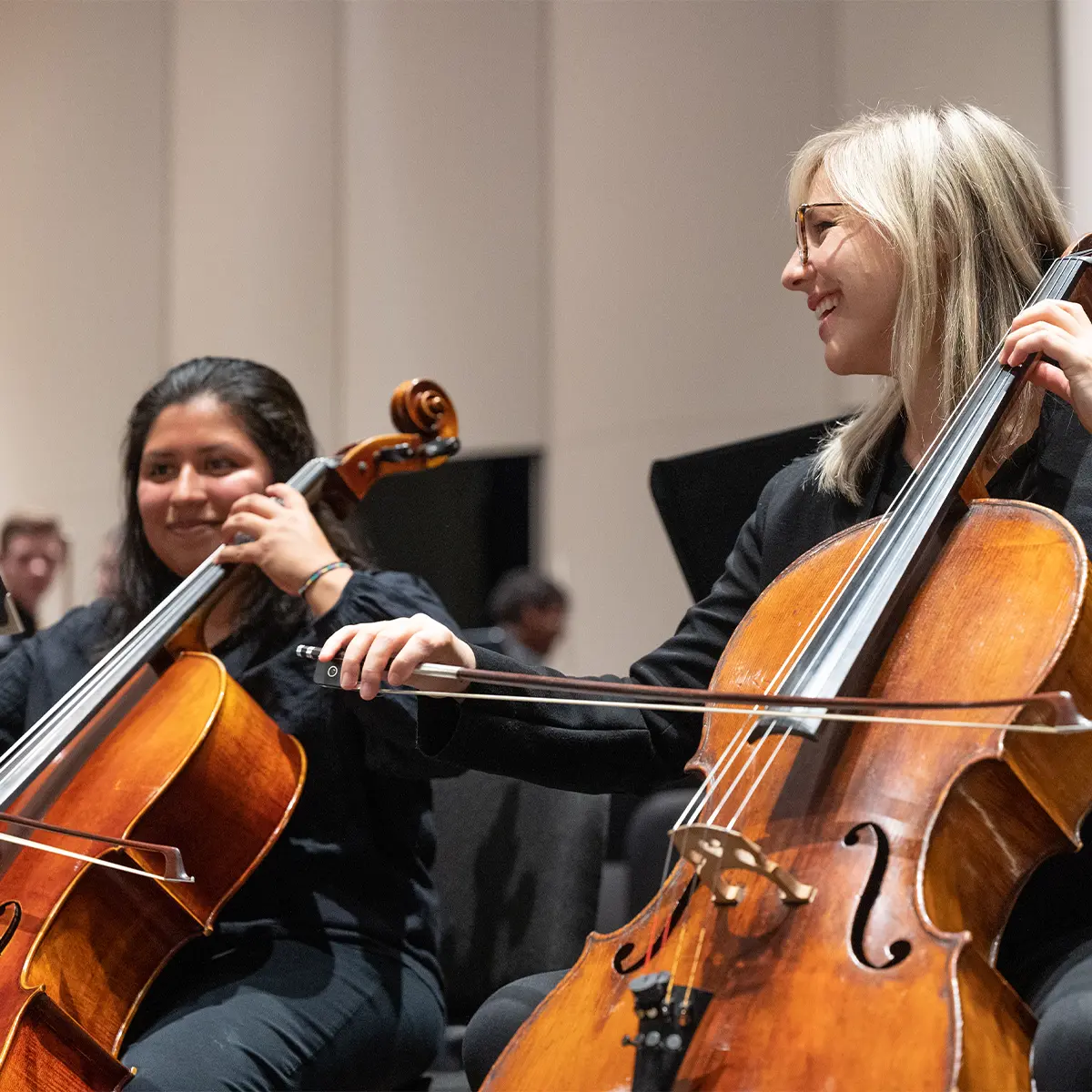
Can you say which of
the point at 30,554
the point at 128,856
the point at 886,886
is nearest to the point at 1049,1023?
the point at 886,886

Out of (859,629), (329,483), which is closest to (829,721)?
(859,629)

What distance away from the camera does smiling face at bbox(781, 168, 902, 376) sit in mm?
1283

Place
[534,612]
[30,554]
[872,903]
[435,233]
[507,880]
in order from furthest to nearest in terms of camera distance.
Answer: [435,233]
[534,612]
[30,554]
[507,880]
[872,903]

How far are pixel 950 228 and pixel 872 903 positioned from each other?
70 centimetres

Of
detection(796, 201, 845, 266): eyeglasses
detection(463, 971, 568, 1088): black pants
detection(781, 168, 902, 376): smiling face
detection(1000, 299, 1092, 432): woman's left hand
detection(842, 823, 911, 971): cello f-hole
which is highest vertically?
detection(796, 201, 845, 266): eyeglasses

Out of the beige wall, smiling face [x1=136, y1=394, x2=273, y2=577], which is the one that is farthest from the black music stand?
the beige wall

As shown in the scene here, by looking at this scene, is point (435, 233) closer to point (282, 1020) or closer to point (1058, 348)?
point (282, 1020)

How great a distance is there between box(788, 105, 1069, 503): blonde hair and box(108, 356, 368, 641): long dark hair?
0.72 metres

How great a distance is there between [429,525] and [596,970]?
365cm

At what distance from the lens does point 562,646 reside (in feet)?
13.3

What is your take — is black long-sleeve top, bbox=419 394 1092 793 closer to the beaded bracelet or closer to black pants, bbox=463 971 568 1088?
black pants, bbox=463 971 568 1088

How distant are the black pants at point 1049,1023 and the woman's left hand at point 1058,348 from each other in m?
0.39

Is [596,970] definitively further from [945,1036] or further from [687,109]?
[687,109]

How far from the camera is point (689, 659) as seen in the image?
1.31m
